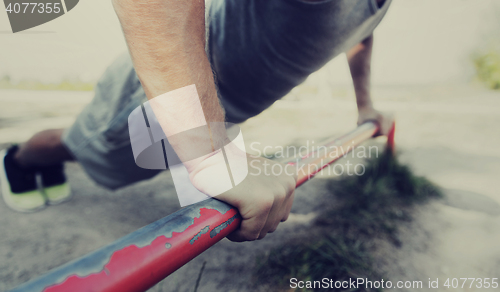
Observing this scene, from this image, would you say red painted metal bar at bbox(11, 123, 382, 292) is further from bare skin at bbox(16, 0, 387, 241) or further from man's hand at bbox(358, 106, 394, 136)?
man's hand at bbox(358, 106, 394, 136)

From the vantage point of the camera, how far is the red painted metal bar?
254 mm

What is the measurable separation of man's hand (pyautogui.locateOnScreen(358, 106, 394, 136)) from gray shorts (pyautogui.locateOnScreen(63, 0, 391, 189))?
19.0 inches

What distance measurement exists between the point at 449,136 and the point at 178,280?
2036 mm

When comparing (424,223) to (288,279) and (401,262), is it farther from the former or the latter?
(288,279)

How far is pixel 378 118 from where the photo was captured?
1.17m

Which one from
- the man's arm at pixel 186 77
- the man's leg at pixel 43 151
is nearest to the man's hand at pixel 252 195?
the man's arm at pixel 186 77

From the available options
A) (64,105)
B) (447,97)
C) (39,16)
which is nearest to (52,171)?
(39,16)

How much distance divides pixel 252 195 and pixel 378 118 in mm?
983

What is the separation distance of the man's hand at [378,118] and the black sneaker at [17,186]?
1.49 m

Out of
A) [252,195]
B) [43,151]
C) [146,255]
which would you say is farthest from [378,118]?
[43,151]

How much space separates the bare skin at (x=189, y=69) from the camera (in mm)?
350

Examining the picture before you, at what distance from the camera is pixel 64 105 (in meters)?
2.97

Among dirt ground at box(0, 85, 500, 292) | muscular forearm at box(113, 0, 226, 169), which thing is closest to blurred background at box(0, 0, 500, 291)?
dirt ground at box(0, 85, 500, 292)

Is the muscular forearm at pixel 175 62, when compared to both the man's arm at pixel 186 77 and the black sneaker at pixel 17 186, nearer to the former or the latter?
the man's arm at pixel 186 77
